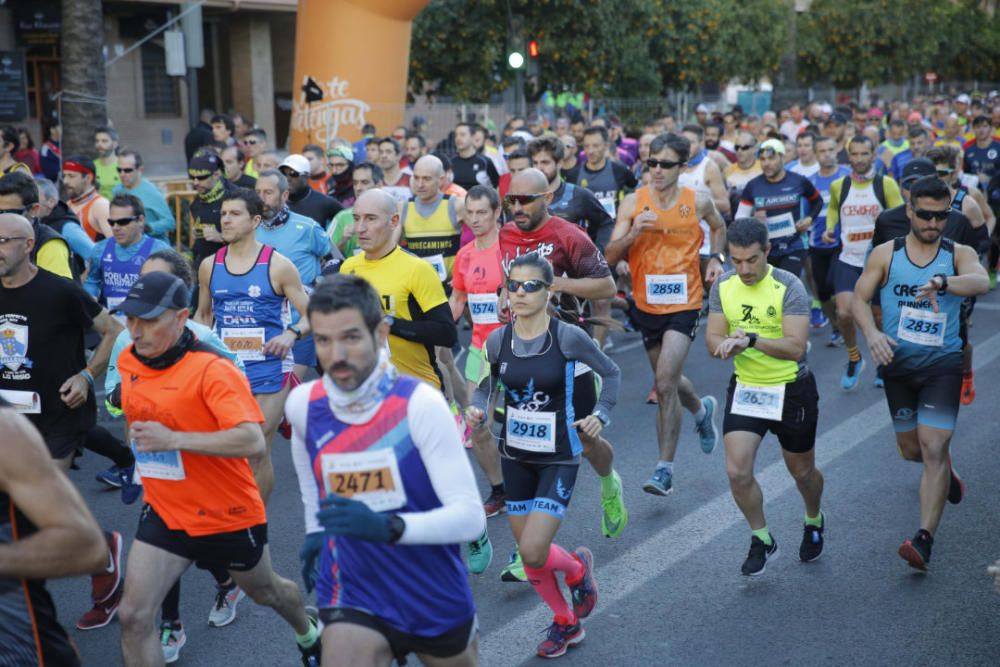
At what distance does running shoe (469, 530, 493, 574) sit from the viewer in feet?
19.1

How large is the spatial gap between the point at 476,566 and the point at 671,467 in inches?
70.0

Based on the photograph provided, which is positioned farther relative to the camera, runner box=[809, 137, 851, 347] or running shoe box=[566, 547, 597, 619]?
runner box=[809, 137, 851, 347]

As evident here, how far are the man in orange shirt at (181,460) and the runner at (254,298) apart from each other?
1812 mm

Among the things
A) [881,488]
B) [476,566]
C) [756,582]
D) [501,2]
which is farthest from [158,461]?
[501,2]

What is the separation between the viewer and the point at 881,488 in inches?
289

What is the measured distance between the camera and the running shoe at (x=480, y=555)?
5836 millimetres

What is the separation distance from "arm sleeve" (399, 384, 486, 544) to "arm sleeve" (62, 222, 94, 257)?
530cm

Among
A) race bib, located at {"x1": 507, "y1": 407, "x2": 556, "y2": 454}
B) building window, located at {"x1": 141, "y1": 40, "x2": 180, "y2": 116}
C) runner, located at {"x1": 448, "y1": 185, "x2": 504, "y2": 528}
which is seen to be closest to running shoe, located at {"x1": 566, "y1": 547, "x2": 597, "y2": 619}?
race bib, located at {"x1": 507, "y1": 407, "x2": 556, "y2": 454}

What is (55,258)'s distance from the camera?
628cm

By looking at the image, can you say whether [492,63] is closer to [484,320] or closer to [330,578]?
[484,320]

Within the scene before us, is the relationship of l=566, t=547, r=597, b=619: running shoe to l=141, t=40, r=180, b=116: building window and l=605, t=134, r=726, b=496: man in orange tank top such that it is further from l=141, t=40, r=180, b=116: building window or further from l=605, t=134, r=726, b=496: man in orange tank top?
l=141, t=40, r=180, b=116: building window

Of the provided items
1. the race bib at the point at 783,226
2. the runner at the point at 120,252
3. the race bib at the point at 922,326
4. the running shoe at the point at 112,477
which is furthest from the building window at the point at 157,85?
the race bib at the point at 922,326

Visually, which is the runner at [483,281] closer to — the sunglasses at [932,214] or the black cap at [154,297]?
the sunglasses at [932,214]

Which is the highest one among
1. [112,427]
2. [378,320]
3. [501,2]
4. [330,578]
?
[501,2]
